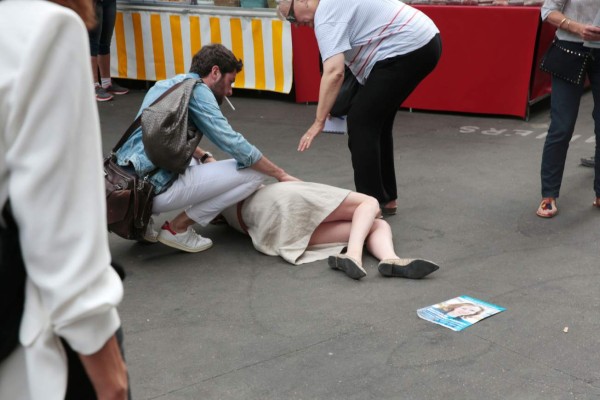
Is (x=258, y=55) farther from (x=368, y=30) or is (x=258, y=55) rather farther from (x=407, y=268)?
(x=407, y=268)

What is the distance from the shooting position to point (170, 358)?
330cm

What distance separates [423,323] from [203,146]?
13.4 ft

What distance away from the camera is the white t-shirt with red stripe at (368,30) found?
4543 mm

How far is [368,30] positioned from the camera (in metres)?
4.70

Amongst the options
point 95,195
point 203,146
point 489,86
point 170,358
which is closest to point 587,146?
point 489,86

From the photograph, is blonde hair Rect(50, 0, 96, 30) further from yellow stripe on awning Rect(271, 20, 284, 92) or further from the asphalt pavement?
yellow stripe on awning Rect(271, 20, 284, 92)

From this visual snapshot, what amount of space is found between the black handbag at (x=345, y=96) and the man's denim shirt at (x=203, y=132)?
2.64ft

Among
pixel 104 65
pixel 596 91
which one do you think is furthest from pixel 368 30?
pixel 104 65

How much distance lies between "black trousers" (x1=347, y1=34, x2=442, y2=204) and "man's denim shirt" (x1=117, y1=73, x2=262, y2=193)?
0.78 meters

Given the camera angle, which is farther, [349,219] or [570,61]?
[570,61]

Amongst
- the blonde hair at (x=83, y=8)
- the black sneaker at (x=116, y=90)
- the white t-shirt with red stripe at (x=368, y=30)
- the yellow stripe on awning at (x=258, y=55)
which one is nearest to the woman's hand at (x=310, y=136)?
the white t-shirt with red stripe at (x=368, y=30)

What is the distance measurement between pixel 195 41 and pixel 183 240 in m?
5.12

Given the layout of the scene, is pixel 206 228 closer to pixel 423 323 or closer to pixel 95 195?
pixel 423 323

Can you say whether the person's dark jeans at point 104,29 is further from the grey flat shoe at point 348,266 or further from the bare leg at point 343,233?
the grey flat shoe at point 348,266
